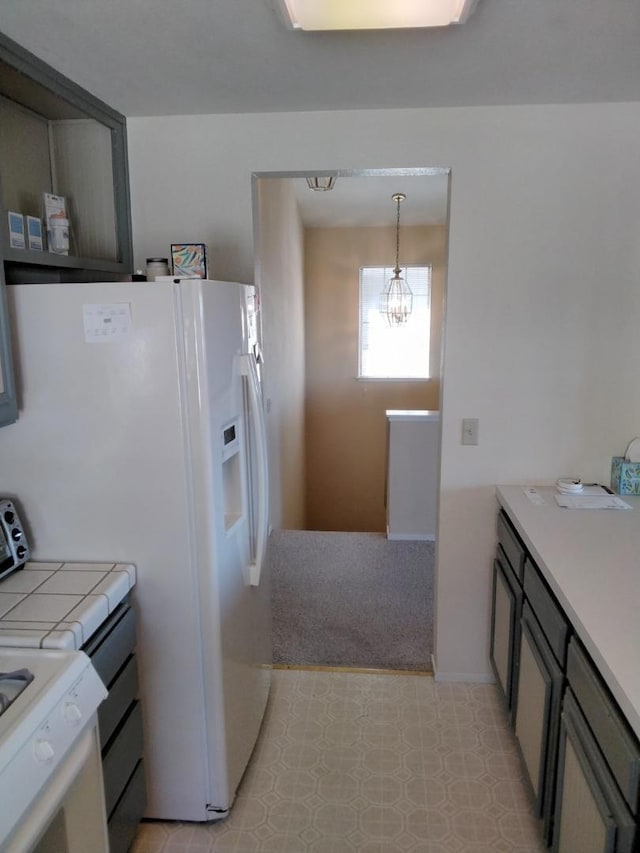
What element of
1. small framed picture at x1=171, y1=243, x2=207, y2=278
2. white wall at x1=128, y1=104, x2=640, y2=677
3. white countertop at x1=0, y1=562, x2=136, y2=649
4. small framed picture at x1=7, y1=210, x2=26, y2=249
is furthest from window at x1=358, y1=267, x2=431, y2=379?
white countertop at x1=0, y1=562, x2=136, y2=649

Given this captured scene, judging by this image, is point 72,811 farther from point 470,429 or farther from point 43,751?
point 470,429

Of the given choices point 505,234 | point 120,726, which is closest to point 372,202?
point 505,234

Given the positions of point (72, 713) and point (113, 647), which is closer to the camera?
point (72, 713)

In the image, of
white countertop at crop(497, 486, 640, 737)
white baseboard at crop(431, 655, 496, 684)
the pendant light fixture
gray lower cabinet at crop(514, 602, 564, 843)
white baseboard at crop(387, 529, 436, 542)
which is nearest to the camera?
white countertop at crop(497, 486, 640, 737)

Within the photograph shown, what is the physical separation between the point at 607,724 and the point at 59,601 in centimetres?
136

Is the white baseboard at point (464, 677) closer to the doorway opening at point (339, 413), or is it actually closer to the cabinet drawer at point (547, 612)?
the doorway opening at point (339, 413)

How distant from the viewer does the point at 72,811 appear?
1.29 m

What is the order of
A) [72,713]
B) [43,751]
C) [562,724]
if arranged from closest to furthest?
[43,751], [72,713], [562,724]

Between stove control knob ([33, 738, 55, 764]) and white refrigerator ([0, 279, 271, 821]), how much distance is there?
69 centimetres

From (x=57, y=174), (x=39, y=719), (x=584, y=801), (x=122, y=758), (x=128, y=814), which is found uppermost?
(x=57, y=174)

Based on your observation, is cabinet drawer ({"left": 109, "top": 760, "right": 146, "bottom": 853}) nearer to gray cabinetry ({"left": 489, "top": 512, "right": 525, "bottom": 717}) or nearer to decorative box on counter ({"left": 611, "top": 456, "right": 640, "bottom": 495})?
gray cabinetry ({"left": 489, "top": 512, "right": 525, "bottom": 717})

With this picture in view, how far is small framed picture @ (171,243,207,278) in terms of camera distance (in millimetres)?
2055

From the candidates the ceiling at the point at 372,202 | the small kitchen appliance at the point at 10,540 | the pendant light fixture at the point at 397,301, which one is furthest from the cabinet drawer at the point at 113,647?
the pendant light fixture at the point at 397,301

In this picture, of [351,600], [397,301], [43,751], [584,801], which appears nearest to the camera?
[43,751]
